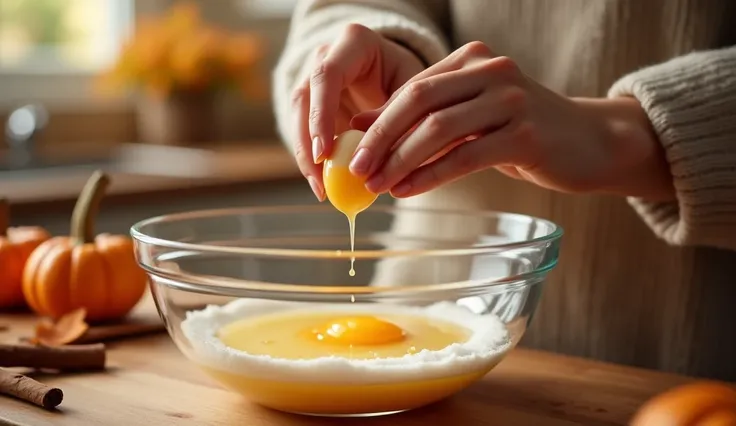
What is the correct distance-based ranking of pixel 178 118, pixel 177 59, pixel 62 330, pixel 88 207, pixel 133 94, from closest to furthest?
pixel 62 330, pixel 88 207, pixel 177 59, pixel 178 118, pixel 133 94

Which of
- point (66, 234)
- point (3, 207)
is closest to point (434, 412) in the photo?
point (3, 207)

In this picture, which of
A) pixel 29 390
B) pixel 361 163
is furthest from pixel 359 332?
pixel 29 390

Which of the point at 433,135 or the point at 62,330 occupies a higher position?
the point at 433,135

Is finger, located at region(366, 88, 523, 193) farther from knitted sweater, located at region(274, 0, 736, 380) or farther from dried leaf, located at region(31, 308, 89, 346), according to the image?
dried leaf, located at region(31, 308, 89, 346)

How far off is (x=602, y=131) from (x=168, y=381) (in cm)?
47

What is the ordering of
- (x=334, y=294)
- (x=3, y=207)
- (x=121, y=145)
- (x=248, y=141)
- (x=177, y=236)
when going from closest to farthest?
(x=334, y=294) → (x=177, y=236) → (x=3, y=207) → (x=121, y=145) → (x=248, y=141)

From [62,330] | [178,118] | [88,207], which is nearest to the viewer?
[62,330]

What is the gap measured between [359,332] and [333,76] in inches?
9.4

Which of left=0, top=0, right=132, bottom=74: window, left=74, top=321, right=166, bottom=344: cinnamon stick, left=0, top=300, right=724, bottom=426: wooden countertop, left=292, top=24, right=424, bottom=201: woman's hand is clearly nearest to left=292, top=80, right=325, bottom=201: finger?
left=292, top=24, right=424, bottom=201: woman's hand

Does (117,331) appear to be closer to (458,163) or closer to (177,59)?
(458,163)

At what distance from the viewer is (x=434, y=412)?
0.80m

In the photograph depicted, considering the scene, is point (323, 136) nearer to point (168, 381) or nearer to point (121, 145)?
point (168, 381)

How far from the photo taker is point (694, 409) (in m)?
0.64

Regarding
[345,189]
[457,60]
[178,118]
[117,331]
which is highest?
[457,60]
